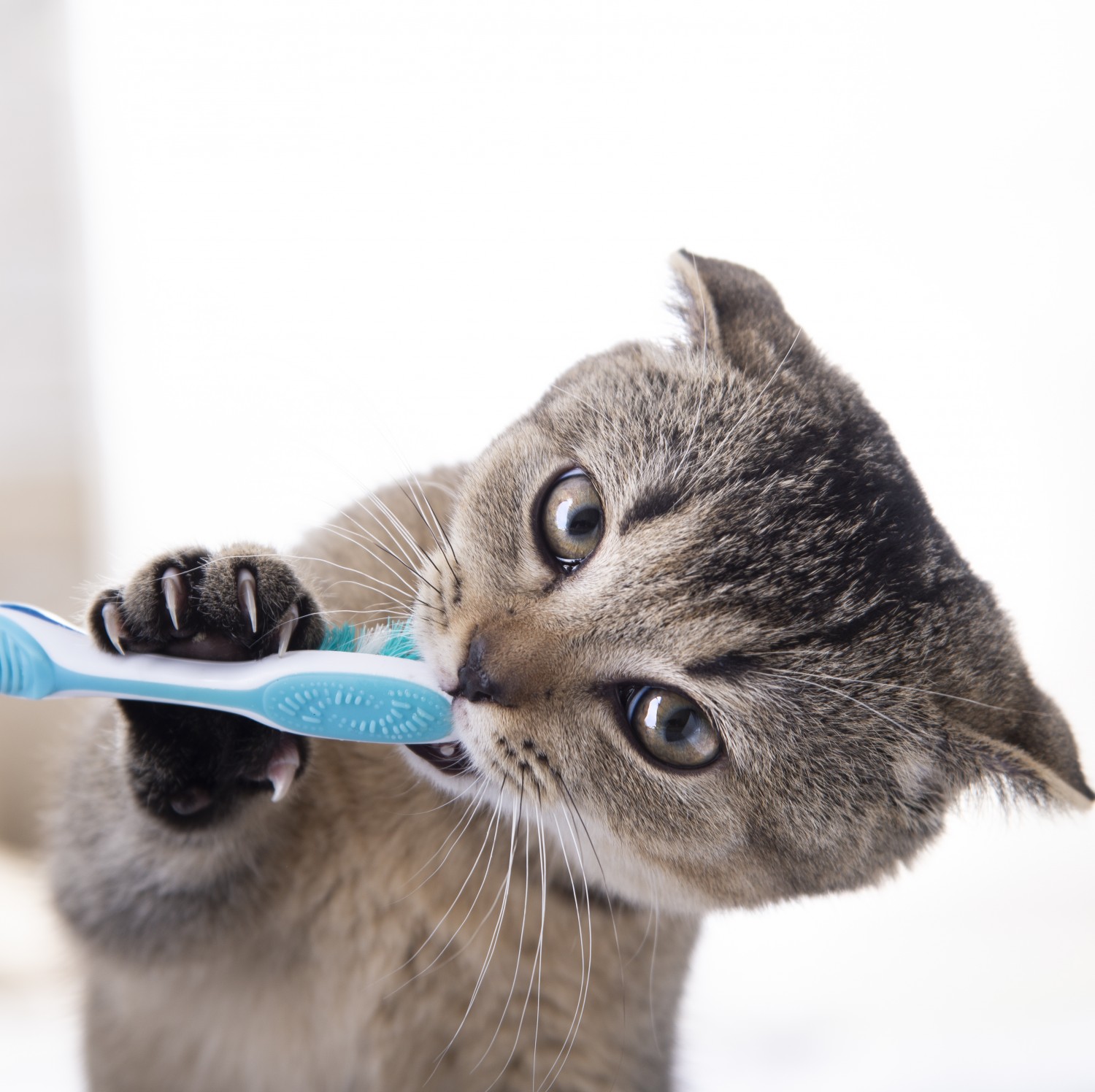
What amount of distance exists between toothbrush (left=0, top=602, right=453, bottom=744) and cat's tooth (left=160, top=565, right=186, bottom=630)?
0.14ft

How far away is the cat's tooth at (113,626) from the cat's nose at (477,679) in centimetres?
31

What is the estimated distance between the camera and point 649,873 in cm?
102

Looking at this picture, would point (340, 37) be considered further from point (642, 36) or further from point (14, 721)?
point (14, 721)

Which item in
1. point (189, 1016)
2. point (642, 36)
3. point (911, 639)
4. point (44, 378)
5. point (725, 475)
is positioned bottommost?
point (189, 1016)

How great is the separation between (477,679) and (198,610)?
0.27 meters

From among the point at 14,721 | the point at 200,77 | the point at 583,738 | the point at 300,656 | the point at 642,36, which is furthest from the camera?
the point at 14,721

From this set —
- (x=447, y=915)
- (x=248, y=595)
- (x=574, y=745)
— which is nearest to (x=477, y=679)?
A: (x=574, y=745)

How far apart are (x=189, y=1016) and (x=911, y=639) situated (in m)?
1.06

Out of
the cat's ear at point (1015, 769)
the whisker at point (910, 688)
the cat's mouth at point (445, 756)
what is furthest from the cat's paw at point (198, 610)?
the cat's ear at point (1015, 769)

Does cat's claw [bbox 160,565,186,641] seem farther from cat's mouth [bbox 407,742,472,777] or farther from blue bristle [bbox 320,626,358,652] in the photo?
cat's mouth [bbox 407,742,472,777]

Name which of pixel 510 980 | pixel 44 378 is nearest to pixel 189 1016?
pixel 510 980

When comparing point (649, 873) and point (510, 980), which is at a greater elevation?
point (649, 873)

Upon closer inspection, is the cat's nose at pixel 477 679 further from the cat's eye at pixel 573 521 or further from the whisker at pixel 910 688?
the whisker at pixel 910 688

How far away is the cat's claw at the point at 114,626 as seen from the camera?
32.2 inches
